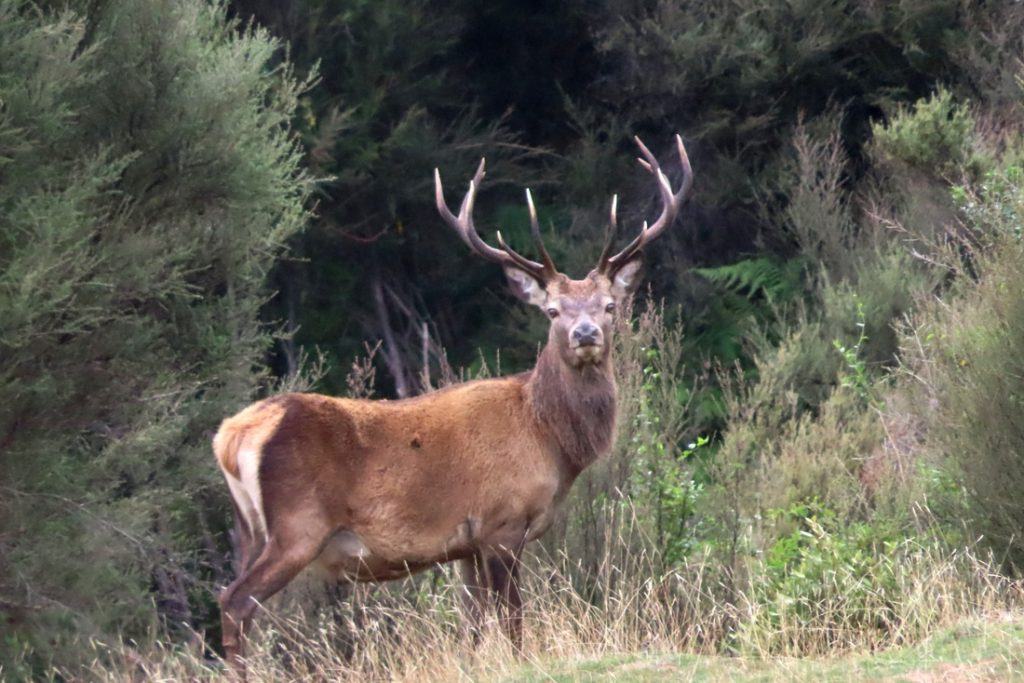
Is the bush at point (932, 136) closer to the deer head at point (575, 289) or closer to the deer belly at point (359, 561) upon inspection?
the deer head at point (575, 289)

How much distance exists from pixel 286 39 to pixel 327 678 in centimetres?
1084

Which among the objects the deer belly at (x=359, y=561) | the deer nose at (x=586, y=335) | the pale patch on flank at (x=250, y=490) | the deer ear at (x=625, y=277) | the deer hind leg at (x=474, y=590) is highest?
the deer ear at (x=625, y=277)

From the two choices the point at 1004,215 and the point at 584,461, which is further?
the point at 1004,215

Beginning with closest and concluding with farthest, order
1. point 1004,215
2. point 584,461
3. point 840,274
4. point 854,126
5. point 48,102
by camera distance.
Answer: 1. point 584,461
2. point 48,102
3. point 1004,215
4. point 840,274
5. point 854,126

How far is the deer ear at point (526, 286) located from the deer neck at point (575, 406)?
312 millimetres

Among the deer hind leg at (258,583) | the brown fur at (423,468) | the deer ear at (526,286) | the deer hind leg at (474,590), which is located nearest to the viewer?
the deer hind leg at (258,583)

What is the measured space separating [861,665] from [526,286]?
2.98m

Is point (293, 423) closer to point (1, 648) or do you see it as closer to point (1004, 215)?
point (1, 648)

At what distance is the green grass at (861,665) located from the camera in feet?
20.0

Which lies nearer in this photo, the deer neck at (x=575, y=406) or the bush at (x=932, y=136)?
the deer neck at (x=575, y=406)

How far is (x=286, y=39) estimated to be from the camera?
54.9 ft

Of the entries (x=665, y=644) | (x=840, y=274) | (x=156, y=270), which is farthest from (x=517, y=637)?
(x=840, y=274)

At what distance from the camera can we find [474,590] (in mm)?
8086

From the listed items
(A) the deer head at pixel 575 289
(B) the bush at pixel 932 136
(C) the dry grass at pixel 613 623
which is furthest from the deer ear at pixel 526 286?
(B) the bush at pixel 932 136
